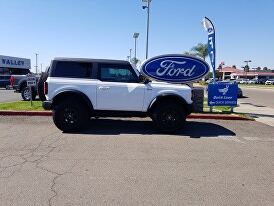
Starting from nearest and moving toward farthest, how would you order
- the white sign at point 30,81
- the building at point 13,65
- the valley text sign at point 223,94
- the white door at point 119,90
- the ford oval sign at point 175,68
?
the white door at point 119,90 < the ford oval sign at point 175,68 < the valley text sign at point 223,94 < the white sign at point 30,81 < the building at point 13,65

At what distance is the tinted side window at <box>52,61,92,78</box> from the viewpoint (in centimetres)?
912

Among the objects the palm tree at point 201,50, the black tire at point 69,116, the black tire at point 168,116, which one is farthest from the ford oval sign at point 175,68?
the palm tree at point 201,50

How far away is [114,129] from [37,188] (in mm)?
4759

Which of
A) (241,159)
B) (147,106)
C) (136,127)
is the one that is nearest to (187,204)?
(241,159)

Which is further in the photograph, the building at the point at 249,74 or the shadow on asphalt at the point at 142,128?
the building at the point at 249,74

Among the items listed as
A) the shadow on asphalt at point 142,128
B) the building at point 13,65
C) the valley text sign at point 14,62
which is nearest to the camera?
the shadow on asphalt at point 142,128

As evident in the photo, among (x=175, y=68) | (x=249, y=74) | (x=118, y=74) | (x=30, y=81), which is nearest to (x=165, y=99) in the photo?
(x=118, y=74)

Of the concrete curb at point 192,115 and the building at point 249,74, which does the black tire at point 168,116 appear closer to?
the concrete curb at point 192,115

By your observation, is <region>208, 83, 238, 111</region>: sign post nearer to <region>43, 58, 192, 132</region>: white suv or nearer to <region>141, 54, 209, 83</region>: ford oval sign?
<region>141, 54, 209, 83</region>: ford oval sign

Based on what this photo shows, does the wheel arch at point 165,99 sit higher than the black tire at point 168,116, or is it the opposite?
the wheel arch at point 165,99

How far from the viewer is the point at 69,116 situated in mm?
8961

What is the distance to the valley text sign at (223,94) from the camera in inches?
515

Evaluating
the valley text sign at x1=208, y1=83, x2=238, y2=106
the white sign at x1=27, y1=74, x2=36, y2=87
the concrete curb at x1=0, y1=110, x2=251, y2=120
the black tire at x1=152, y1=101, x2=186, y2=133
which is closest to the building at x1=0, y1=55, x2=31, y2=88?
the white sign at x1=27, y1=74, x2=36, y2=87

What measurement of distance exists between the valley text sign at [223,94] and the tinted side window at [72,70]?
5678 millimetres
